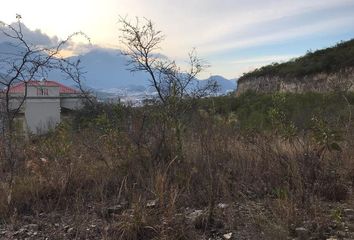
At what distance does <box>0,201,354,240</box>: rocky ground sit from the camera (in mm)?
4441

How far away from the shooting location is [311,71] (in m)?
35.1

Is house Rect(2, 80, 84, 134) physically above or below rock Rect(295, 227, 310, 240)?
above

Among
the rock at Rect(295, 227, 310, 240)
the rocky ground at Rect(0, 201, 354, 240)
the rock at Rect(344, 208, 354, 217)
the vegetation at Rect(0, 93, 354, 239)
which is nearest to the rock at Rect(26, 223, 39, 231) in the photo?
the rocky ground at Rect(0, 201, 354, 240)

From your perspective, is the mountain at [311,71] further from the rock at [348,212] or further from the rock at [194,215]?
the rock at [194,215]

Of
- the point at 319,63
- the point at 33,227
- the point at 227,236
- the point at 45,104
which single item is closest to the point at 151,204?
the point at 227,236

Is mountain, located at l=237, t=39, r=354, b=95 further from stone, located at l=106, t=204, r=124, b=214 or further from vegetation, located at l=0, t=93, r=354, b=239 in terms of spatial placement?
stone, located at l=106, t=204, r=124, b=214

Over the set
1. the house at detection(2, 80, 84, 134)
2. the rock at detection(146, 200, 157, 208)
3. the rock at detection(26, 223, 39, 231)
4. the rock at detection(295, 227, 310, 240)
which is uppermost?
the house at detection(2, 80, 84, 134)

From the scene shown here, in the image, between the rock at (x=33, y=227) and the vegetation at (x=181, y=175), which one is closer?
the vegetation at (x=181, y=175)

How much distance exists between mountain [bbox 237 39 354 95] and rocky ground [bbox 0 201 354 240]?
24777 millimetres

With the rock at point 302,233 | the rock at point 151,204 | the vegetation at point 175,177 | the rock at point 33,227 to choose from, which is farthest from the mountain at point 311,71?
the rock at point 33,227

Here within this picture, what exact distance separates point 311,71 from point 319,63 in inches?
35.9

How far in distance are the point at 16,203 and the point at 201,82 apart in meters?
3.36

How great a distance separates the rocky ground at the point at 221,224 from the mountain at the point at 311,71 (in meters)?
24.8

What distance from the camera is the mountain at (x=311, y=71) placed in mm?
31547
